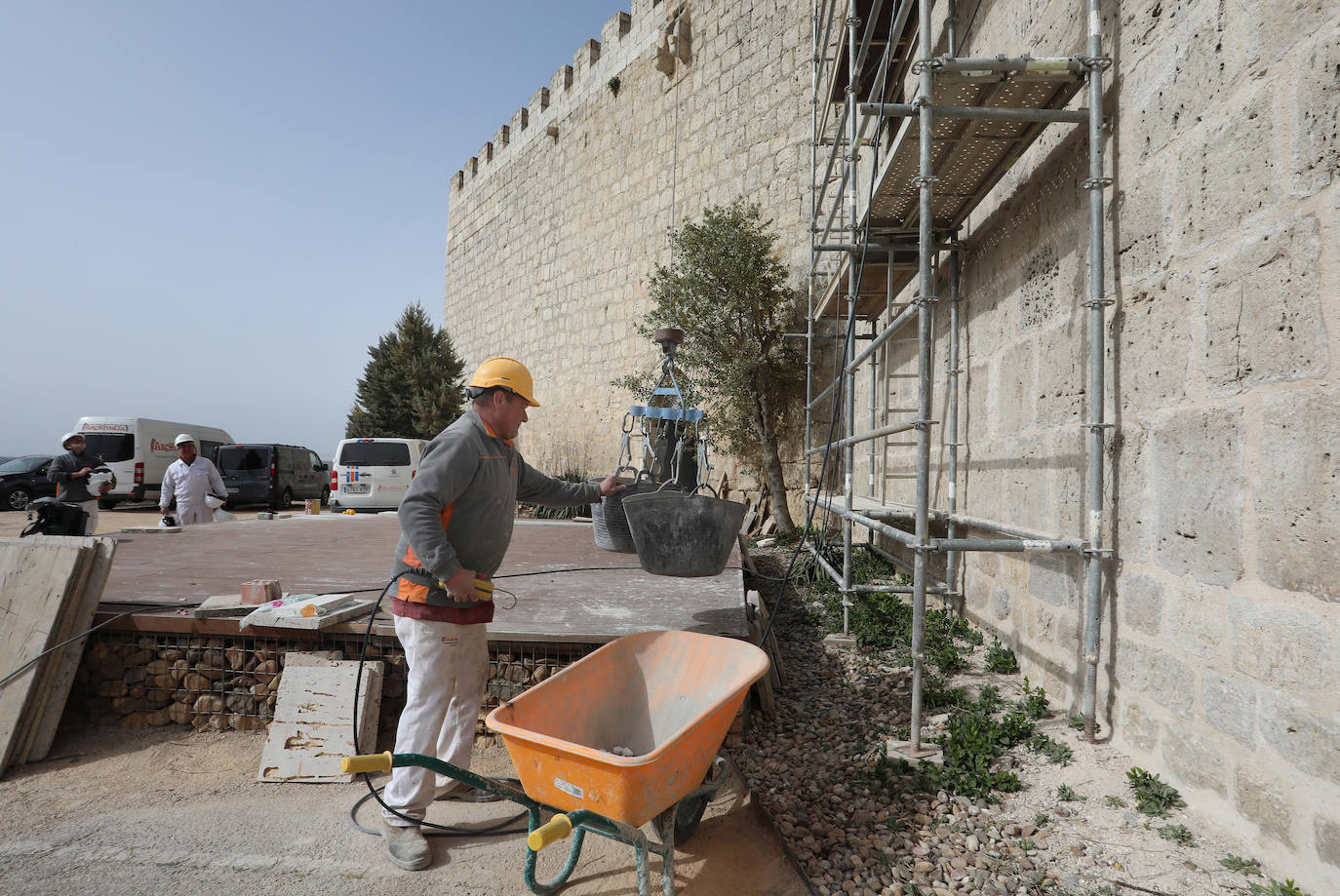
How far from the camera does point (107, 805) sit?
106 inches

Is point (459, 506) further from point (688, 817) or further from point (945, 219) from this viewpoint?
point (945, 219)

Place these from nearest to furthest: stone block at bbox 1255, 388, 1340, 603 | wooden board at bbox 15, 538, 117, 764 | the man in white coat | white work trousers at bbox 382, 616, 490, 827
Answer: stone block at bbox 1255, 388, 1340, 603 < white work trousers at bbox 382, 616, 490, 827 < wooden board at bbox 15, 538, 117, 764 < the man in white coat

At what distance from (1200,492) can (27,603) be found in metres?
4.72

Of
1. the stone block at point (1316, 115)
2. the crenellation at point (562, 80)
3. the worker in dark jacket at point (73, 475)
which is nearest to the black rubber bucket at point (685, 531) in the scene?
the stone block at point (1316, 115)

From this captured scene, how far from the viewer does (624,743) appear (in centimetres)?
252

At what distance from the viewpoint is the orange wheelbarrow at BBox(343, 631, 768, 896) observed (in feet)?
5.73

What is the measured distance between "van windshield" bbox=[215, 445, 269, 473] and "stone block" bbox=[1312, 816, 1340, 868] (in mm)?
15944

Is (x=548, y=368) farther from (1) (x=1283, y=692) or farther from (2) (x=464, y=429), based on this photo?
(1) (x=1283, y=692)

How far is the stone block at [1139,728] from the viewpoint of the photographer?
2.40 m

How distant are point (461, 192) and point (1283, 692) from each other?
20537mm

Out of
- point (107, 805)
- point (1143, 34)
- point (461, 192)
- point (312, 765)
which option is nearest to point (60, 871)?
point (107, 805)

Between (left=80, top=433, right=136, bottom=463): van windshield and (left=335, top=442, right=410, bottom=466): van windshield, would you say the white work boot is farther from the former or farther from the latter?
(left=80, top=433, right=136, bottom=463): van windshield

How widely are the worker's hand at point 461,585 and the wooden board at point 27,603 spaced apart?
2198 millimetres

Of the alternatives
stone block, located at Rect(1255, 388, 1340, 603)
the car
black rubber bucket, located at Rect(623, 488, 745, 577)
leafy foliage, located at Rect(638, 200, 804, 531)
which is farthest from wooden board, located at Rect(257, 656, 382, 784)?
the car
